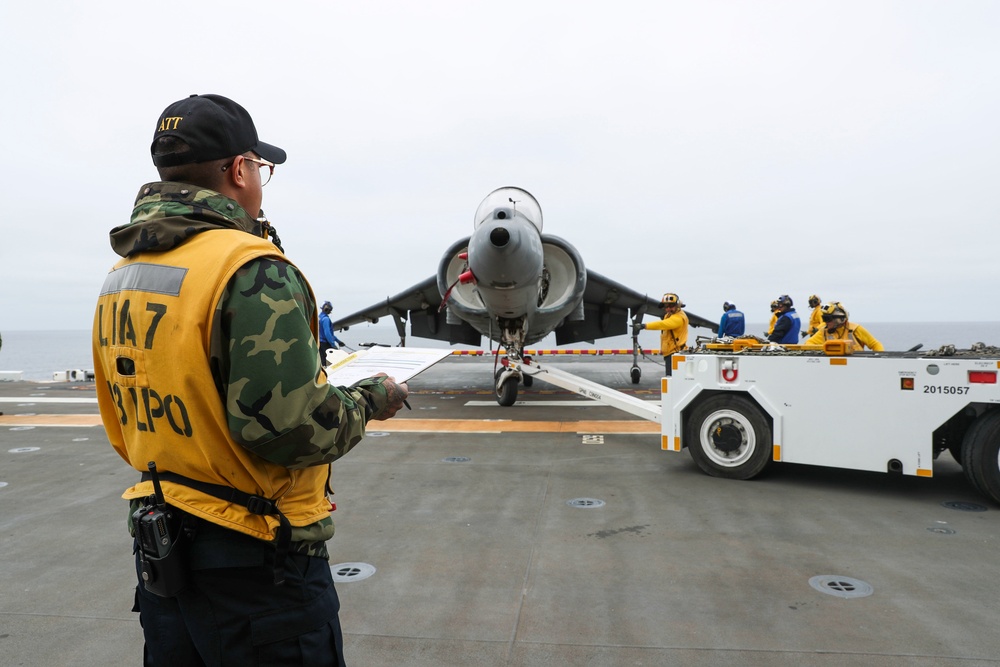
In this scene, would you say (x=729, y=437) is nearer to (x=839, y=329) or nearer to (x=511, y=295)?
(x=839, y=329)


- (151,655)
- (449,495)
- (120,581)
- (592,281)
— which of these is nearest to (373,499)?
(449,495)

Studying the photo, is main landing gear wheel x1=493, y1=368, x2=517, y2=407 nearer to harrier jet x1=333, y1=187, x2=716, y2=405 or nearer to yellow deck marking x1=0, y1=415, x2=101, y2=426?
harrier jet x1=333, y1=187, x2=716, y2=405

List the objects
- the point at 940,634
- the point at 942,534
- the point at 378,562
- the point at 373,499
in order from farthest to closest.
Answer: the point at 373,499 < the point at 942,534 < the point at 378,562 < the point at 940,634

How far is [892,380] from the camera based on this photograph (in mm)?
4902

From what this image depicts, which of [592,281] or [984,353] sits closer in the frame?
[984,353]

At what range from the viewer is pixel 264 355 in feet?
4.63

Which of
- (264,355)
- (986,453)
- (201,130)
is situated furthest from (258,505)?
(986,453)

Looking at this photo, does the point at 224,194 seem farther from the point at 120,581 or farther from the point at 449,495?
the point at 449,495

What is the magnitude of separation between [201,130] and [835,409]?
16.6ft

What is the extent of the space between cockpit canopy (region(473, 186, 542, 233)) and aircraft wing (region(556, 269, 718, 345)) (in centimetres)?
452

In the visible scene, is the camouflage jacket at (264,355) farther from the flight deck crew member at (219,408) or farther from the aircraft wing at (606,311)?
the aircraft wing at (606,311)

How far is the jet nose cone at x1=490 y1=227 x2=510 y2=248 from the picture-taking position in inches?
296

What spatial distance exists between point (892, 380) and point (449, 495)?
3630mm

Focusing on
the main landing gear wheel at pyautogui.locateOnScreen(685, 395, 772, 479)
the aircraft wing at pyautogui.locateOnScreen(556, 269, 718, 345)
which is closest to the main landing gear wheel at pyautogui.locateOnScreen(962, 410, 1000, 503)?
the main landing gear wheel at pyautogui.locateOnScreen(685, 395, 772, 479)
